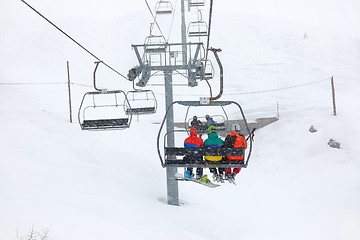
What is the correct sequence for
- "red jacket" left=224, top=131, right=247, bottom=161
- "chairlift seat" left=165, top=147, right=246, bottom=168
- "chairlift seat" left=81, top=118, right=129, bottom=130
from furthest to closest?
"chairlift seat" left=81, top=118, right=129, bottom=130
"red jacket" left=224, top=131, right=247, bottom=161
"chairlift seat" left=165, top=147, right=246, bottom=168

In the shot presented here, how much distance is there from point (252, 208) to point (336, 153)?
5702 millimetres

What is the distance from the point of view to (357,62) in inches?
1860

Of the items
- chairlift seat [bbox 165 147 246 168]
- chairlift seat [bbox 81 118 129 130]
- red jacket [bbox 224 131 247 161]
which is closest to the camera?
chairlift seat [bbox 165 147 246 168]

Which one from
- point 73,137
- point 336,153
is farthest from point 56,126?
point 336,153

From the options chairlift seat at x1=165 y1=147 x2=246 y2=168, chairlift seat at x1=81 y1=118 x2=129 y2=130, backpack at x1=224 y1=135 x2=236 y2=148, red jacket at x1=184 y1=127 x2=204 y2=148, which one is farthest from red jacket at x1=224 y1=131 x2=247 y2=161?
chairlift seat at x1=81 y1=118 x2=129 y2=130

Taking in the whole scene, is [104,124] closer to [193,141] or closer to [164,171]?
[193,141]

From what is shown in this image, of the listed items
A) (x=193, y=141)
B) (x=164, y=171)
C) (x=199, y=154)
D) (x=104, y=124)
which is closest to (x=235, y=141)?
(x=193, y=141)

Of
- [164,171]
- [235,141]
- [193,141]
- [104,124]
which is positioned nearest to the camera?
[235,141]

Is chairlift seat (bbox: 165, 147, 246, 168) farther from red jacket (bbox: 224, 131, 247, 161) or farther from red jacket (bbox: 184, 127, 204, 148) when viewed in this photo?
red jacket (bbox: 184, 127, 204, 148)

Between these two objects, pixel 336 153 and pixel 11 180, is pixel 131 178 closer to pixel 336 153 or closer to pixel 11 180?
pixel 11 180

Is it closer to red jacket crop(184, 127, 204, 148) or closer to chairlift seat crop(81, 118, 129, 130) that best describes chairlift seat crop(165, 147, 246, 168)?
red jacket crop(184, 127, 204, 148)

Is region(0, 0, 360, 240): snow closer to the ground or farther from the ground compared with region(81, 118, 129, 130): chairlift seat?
closer to the ground

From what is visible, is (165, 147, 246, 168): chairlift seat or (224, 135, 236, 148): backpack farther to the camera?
(224, 135, 236, 148): backpack

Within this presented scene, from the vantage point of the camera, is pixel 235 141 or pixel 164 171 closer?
pixel 235 141
